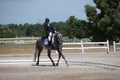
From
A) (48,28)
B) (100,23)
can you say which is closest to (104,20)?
(100,23)

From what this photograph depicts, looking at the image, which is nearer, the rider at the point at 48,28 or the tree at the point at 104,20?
the rider at the point at 48,28

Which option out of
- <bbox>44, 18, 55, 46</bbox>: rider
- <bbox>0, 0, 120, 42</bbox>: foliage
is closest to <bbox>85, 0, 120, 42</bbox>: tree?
<bbox>0, 0, 120, 42</bbox>: foliage

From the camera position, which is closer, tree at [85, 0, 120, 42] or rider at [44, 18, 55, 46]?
rider at [44, 18, 55, 46]

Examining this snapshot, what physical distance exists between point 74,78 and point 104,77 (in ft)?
3.72

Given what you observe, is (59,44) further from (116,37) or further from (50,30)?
(116,37)

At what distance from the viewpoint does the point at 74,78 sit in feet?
50.6

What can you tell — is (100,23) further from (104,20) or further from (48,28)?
(48,28)

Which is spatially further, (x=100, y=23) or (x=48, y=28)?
(x=100, y=23)

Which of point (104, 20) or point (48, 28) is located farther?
point (104, 20)

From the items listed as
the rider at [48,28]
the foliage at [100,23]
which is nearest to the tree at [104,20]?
the foliage at [100,23]

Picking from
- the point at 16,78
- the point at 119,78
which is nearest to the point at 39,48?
the point at 16,78

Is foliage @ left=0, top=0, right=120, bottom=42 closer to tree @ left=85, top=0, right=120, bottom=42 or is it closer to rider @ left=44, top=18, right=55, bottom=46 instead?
tree @ left=85, top=0, right=120, bottom=42

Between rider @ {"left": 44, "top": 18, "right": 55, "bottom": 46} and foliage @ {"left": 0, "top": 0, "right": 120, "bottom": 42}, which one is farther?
foliage @ {"left": 0, "top": 0, "right": 120, "bottom": 42}

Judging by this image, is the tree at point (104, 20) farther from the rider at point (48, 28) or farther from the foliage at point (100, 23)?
the rider at point (48, 28)
